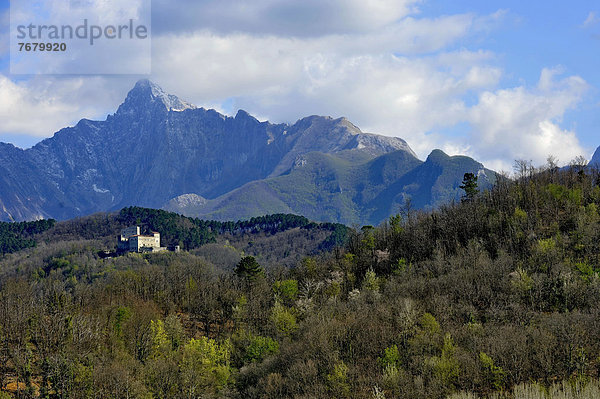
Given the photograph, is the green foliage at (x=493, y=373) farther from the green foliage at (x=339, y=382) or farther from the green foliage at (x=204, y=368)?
the green foliage at (x=204, y=368)

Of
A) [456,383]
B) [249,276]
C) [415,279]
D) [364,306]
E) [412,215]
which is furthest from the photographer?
[412,215]

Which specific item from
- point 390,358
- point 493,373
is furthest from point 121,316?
point 493,373

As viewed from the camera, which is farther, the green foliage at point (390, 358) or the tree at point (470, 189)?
the tree at point (470, 189)

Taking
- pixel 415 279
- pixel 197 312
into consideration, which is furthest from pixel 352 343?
pixel 197 312

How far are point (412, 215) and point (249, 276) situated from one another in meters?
57.9

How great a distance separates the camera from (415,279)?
11981 cm

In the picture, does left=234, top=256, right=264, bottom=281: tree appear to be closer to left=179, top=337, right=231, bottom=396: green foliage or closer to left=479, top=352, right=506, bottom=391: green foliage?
left=179, top=337, right=231, bottom=396: green foliage

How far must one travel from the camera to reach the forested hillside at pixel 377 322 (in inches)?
2911

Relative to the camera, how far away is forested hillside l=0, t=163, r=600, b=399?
243 ft

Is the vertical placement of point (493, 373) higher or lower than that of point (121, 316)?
lower

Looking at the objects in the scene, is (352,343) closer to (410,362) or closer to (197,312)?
(410,362)

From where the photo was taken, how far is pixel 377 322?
298 feet

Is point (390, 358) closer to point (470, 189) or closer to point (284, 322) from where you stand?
point (284, 322)

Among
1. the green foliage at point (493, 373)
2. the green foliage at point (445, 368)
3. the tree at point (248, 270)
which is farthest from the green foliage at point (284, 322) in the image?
the green foliage at point (493, 373)
